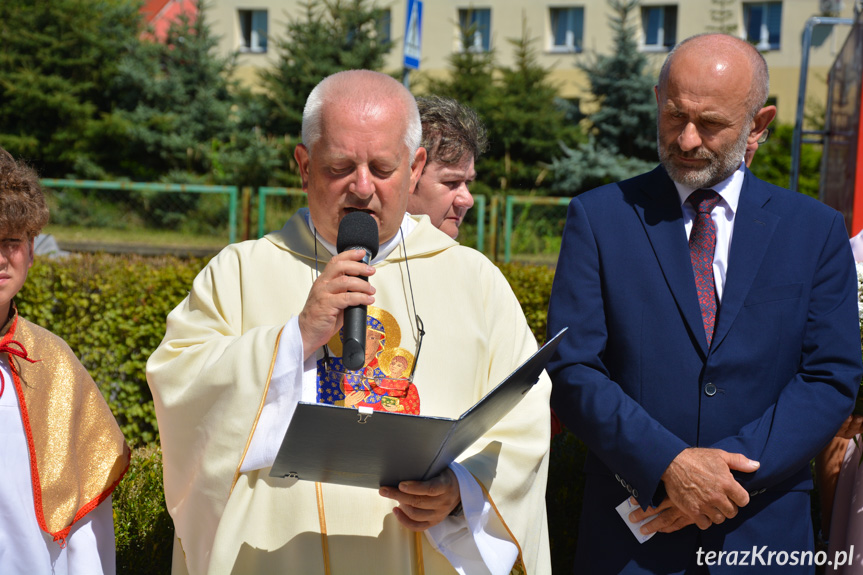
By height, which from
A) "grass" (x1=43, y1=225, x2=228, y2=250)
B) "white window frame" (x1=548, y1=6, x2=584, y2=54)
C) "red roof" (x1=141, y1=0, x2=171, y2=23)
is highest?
"red roof" (x1=141, y1=0, x2=171, y2=23)

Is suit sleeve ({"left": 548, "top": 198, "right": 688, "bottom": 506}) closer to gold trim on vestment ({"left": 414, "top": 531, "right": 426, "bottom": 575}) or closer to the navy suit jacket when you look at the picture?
the navy suit jacket

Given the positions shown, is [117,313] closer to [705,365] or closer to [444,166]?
[444,166]

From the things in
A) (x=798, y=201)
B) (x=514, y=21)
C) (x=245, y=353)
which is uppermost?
(x=514, y=21)

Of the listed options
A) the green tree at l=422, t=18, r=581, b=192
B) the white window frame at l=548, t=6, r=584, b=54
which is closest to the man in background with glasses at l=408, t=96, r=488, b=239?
the green tree at l=422, t=18, r=581, b=192

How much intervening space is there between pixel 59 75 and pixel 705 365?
20231 millimetres

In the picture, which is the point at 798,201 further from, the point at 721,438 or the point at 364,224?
the point at 364,224

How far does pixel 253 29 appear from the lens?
84.6ft

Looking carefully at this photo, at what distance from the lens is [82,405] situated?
8.24ft

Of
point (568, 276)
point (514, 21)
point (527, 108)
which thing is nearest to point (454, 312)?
point (568, 276)

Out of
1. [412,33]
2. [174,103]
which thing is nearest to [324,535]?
[412,33]

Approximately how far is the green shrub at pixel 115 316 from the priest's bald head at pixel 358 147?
307 cm

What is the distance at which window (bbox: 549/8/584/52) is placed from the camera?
980 inches

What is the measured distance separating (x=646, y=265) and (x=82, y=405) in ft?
5.74

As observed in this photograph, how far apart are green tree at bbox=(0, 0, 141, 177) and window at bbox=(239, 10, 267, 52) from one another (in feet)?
19.6
